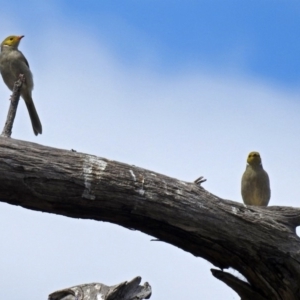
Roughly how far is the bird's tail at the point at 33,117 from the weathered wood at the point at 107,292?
14.5 ft

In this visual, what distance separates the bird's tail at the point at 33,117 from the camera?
9.43 m

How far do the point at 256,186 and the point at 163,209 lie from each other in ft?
10.0

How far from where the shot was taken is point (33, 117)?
31.7ft

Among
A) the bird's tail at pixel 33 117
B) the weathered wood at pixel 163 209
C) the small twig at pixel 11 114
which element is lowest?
the weathered wood at pixel 163 209

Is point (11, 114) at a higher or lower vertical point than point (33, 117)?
lower

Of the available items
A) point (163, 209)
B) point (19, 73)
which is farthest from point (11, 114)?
point (19, 73)

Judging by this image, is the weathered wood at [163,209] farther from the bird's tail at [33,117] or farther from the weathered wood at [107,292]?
the bird's tail at [33,117]

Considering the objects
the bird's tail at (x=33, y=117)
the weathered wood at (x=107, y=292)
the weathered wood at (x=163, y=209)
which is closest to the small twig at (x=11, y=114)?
the weathered wood at (x=163, y=209)

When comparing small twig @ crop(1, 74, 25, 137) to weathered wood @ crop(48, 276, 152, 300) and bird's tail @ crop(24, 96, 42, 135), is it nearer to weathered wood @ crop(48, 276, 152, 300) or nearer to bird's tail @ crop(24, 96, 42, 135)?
weathered wood @ crop(48, 276, 152, 300)

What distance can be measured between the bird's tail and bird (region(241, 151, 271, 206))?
2.34 metres

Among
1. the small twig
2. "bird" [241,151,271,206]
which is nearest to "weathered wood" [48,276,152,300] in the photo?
the small twig

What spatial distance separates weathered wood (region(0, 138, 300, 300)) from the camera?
5426mm

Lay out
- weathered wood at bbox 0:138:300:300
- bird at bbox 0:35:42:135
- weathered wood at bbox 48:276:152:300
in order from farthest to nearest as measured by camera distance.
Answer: bird at bbox 0:35:42:135 → weathered wood at bbox 0:138:300:300 → weathered wood at bbox 48:276:152:300

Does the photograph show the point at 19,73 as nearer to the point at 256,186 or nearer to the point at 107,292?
the point at 256,186
